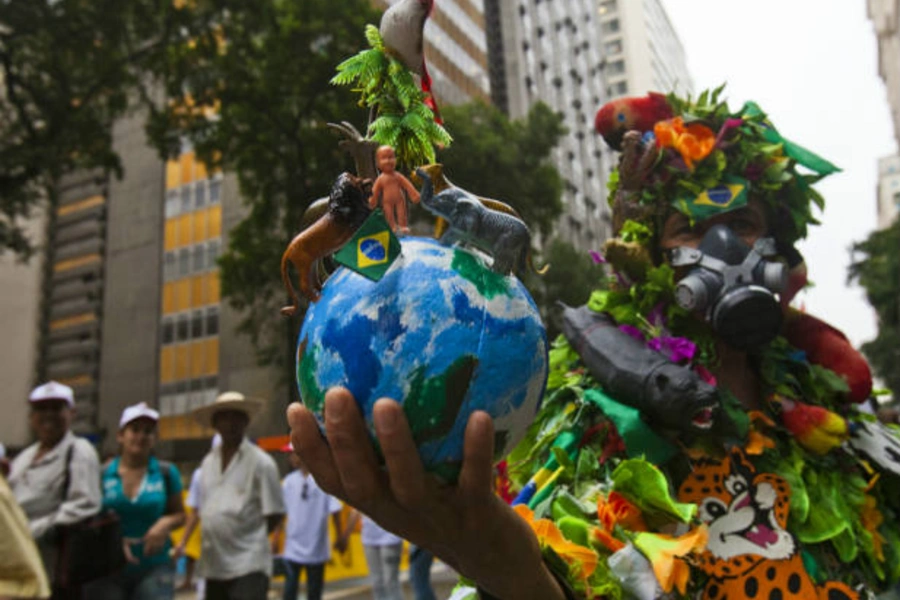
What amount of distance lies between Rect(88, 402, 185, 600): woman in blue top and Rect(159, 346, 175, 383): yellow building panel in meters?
21.2

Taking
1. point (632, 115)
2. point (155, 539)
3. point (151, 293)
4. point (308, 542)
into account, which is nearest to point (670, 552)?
point (632, 115)

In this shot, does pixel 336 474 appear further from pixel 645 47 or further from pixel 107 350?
pixel 645 47

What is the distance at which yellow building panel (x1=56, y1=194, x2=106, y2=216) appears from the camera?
29.0 metres

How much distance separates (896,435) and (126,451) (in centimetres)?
408

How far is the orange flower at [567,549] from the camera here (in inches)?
61.2

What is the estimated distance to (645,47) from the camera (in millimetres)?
66312

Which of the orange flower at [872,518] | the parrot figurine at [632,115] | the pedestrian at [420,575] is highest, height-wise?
the parrot figurine at [632,115]

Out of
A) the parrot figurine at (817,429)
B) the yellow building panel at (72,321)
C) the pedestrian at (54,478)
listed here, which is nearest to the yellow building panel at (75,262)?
the yellow building panel at (72,321)

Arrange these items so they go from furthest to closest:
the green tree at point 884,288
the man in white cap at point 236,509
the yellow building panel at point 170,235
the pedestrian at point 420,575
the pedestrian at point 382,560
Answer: the green tree at point 884,288
the yellow building panel at point 170,235
the pedestrian at point 382,560
the pedestrian at point 420,575
the man in white cap at point 236,509

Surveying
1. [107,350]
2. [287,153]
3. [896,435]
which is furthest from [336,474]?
[107,350]

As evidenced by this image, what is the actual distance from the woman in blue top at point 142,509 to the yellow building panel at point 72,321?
85.8ft

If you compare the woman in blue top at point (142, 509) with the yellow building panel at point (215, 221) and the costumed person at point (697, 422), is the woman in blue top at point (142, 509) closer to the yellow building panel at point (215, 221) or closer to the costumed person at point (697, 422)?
the costumed person at point (697, 422)

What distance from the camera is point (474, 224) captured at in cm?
127

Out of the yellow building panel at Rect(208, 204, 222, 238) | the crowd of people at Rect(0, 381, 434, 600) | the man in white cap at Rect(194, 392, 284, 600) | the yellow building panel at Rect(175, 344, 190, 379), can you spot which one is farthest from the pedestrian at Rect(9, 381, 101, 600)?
the yellow building panel at Rect(208, 204, 222, 238)
